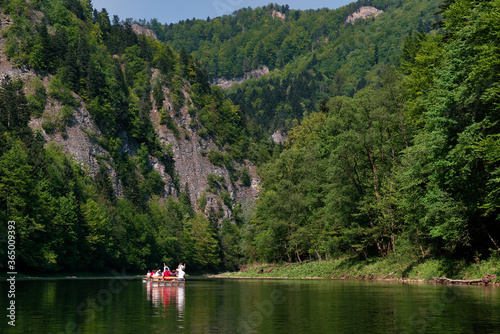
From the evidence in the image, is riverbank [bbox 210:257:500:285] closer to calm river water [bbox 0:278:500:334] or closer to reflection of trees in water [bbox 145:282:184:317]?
calm river water [bbox 0:278:500:334]

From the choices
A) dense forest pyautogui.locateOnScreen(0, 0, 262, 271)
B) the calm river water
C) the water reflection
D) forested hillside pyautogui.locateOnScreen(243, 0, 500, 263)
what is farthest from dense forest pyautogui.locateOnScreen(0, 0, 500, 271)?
the water reflection

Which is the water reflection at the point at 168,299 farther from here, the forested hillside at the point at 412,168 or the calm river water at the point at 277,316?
the forested hillside at the point at 412,168

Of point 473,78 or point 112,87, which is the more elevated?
point 112,87

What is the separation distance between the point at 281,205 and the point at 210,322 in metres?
62.8

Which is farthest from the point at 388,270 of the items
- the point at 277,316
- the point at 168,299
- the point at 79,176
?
the point at 79,176

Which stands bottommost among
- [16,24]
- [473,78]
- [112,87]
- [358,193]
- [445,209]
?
[445,209]

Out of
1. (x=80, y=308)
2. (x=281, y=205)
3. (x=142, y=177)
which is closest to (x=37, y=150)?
(x=281, y=205)

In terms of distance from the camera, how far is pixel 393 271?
5369cm

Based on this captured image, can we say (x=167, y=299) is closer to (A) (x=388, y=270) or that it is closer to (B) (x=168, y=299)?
(B) (x=168, y=299)

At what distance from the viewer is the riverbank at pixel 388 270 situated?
39125 millimetres

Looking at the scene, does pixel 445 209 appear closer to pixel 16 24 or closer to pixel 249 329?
pixel 249 329

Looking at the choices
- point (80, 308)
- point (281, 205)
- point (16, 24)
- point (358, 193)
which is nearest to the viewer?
point (80, 308)

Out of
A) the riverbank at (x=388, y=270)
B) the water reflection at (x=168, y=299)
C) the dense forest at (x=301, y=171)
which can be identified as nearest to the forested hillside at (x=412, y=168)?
the dense forest at (x=301, y=171)

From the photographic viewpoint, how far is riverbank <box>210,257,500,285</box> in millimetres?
39125
